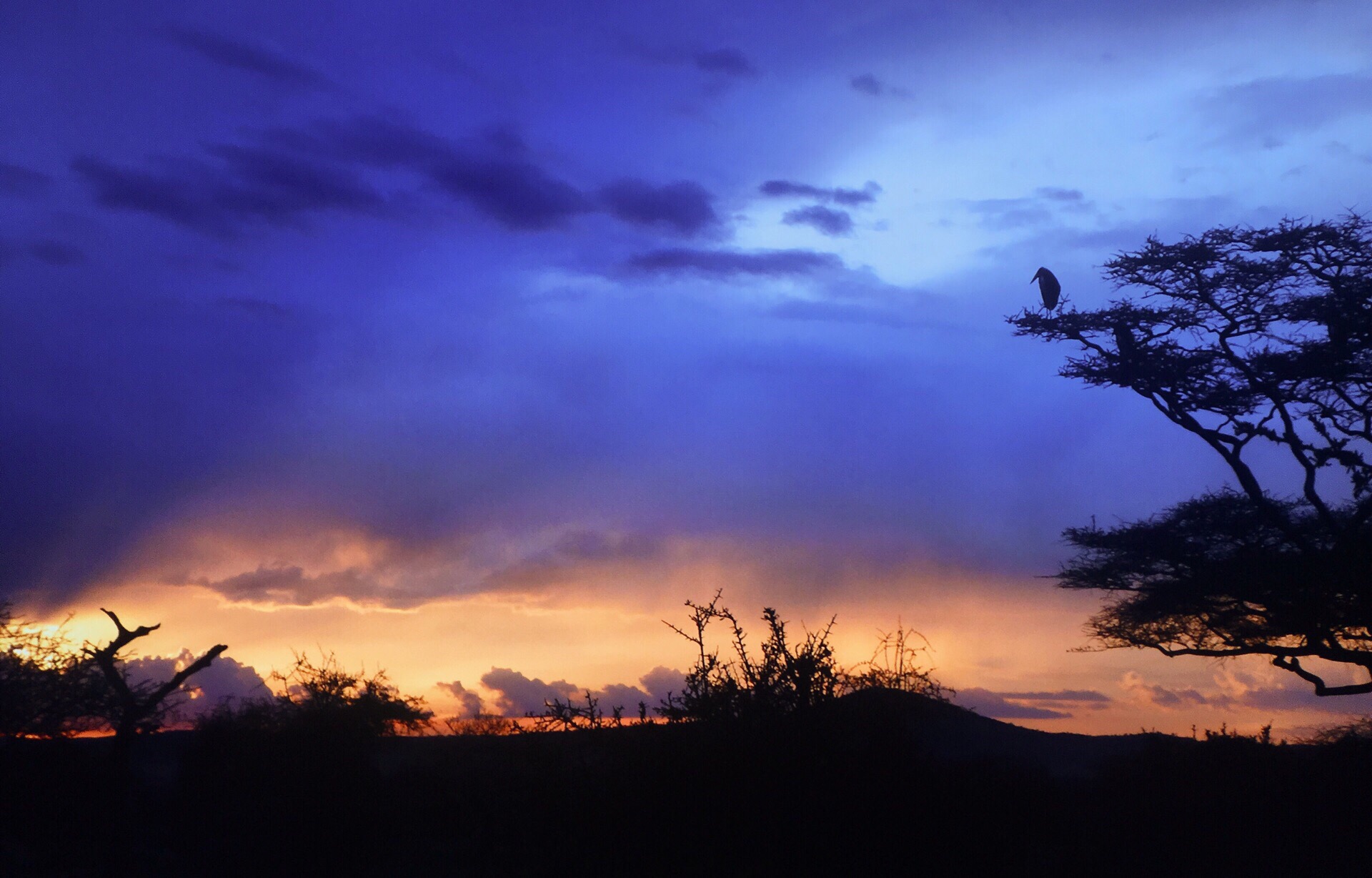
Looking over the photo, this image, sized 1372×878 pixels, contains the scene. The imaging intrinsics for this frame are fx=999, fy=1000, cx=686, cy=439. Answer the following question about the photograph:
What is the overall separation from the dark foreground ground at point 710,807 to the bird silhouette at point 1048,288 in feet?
38.8

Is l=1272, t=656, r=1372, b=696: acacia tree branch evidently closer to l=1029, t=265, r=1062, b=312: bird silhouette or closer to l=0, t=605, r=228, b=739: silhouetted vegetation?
l=1029, t=265, r=1062, b=312: bird silhouette

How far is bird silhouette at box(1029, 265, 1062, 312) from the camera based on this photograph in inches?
973

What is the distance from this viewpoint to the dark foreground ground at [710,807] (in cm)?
1030

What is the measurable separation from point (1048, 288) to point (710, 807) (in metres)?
18.6

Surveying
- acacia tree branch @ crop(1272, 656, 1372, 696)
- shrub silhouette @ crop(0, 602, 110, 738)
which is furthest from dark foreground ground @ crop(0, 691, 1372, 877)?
acacia tree branch @ crop(1272, 656, 1372, 696)

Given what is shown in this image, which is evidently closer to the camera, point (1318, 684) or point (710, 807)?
point (710, 807)

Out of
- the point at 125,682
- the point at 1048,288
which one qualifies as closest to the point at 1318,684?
the point at 1048,288

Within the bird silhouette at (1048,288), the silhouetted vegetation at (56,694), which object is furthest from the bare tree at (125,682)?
the bird silhouette at (1048,288)

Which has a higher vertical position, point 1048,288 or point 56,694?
point 1048,288

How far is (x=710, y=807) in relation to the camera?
10.4m

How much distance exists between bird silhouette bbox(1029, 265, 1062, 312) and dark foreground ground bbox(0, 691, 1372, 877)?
11819 mm

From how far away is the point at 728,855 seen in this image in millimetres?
10008

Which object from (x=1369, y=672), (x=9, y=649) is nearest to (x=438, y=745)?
(x=9, y=649)

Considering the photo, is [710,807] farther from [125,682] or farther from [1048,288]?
[1048,288]
